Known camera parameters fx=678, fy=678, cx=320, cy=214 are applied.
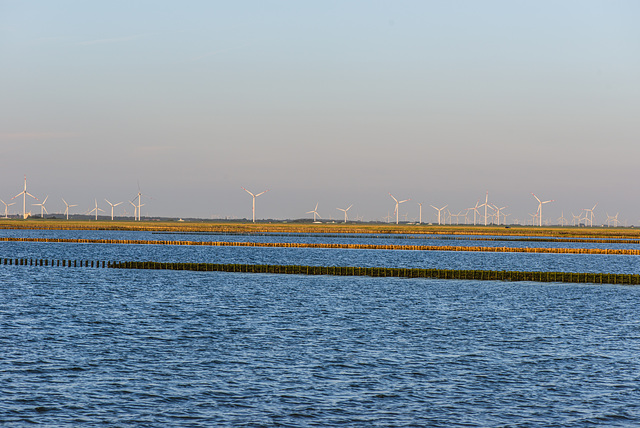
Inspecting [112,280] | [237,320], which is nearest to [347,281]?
[112,280]

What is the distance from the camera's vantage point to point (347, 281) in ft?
236

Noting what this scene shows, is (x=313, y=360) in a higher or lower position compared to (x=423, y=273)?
lower

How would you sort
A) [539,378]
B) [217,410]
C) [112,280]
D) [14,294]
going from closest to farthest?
[217,410], [539,378], [14,294], [112,280]

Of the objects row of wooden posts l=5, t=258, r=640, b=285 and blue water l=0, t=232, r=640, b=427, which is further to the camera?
row of wooden posts l=5, t=258, r=640, b=285

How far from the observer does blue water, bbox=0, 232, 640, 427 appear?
74.2 feet

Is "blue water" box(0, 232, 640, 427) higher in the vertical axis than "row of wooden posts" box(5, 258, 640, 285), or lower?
lower

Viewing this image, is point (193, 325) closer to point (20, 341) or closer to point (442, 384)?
point (20, 341)

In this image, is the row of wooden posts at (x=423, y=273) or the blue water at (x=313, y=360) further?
the row of wooden posts at (x=423, y=273)

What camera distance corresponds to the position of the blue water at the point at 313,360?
22609 millimetres

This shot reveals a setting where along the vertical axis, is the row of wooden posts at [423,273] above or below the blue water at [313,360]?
above

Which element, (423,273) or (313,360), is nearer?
(313,360)

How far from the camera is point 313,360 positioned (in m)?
30.3

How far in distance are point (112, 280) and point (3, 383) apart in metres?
44.8

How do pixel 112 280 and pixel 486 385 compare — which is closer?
pixel 486 385
